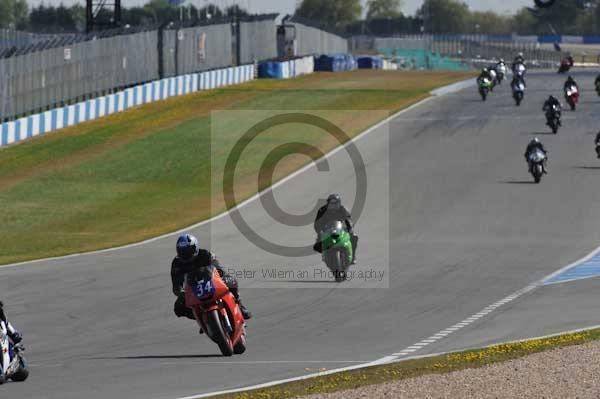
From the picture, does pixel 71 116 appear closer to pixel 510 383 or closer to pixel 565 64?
pixel 565 64

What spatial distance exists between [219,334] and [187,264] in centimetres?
89

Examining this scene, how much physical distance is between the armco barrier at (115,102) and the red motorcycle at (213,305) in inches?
1290

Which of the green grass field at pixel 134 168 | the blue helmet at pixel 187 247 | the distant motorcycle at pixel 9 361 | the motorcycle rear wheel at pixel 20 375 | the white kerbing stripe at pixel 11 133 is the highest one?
the blue helmet at pixel 187 247

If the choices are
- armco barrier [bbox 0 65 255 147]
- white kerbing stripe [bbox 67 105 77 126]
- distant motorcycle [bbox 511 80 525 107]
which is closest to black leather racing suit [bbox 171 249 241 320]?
armco barrier [bbox 0 65 255 147]

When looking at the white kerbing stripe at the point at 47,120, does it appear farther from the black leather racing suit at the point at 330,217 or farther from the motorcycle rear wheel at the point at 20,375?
the motorcycle rear wheel at the point at 20,375

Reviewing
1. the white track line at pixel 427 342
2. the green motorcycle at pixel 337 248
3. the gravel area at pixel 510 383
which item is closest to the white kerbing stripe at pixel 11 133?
the green motorcycle at pixel 337 248

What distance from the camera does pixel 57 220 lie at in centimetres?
3434

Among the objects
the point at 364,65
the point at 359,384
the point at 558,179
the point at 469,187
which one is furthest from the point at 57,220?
the point at 364,65

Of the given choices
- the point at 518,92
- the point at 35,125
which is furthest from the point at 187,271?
the point at 518,92

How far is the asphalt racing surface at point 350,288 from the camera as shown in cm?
1550

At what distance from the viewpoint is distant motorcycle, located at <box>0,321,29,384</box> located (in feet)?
45.8

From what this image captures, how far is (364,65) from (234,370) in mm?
91149

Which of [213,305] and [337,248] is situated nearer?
[213,305]

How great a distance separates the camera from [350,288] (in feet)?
73.2
